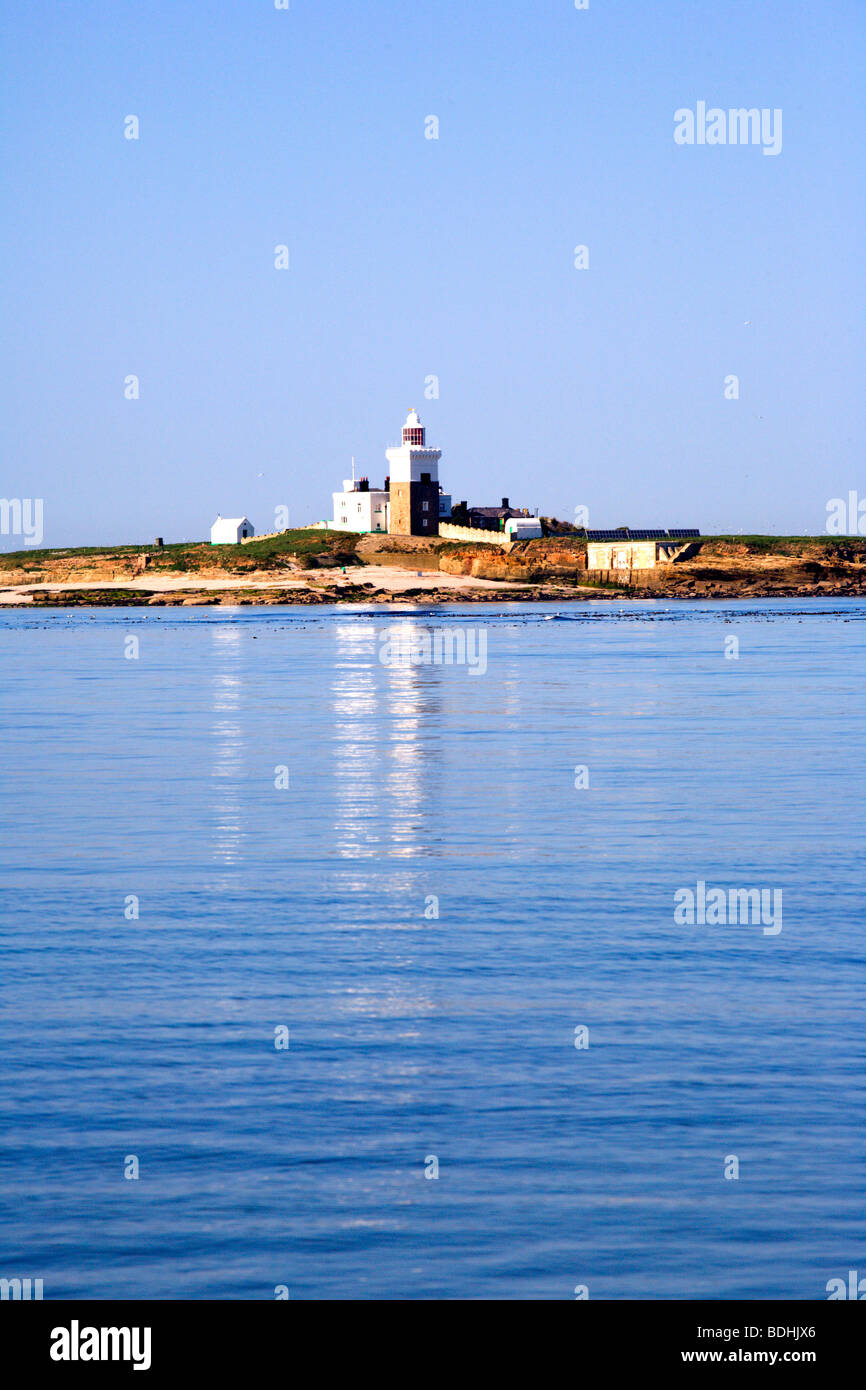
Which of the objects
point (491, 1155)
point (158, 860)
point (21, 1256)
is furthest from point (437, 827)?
point (21, 1256)

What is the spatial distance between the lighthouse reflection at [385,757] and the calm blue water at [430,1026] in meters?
0.17

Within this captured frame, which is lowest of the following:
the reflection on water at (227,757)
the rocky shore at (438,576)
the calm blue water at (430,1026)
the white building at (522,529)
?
the calm blue water at (430,1026)

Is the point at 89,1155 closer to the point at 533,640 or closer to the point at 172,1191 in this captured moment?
the point at 172,1191

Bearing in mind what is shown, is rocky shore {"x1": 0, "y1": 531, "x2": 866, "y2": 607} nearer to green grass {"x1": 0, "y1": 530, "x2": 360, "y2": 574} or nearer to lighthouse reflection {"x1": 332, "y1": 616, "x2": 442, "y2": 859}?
green grass {"x1": 0, "y1": 530, "x2": 360, "y2": 574}

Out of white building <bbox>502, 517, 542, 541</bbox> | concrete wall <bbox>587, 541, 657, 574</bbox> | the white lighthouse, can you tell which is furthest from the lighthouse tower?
concrete wall <bbox>587, 541, 657, 574</bbox>

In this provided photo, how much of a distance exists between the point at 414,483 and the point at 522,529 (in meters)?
15.1

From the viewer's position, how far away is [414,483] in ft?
515

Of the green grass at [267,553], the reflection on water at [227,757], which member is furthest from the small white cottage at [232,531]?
the reflection on water at [227,757]

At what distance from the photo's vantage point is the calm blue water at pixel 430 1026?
29.9 feet

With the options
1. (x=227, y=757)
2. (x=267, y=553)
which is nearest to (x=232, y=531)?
(x=267, y=553)

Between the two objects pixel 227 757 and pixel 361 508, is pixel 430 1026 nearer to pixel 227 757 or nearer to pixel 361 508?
pixel 227 757

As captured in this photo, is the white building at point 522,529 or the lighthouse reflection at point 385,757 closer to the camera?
the lighthouse reflection at point 385,757

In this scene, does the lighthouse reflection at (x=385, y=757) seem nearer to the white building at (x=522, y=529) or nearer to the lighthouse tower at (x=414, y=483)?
the lighthouse tower at (x=414, y=483)

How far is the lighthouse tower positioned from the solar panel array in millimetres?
23688
